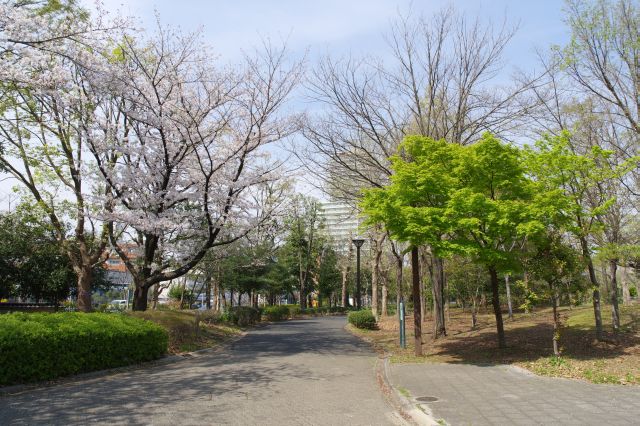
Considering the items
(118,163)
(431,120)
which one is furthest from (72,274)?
(431,120)

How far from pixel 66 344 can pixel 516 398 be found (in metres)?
8.35

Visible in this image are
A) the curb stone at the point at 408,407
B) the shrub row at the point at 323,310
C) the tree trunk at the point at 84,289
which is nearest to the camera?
the curb stone at the point at 408,407

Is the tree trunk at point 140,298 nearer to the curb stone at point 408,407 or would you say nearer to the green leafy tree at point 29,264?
the green leafy tree at point 29,264

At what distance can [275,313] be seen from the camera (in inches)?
1346

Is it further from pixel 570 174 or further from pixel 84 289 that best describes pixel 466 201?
pixel 84 289

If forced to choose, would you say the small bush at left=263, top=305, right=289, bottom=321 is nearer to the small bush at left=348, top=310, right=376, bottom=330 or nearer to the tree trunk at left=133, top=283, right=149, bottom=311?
the small bush at left=348, top=310, right=376, bottom=330

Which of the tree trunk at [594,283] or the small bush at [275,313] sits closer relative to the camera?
the tree trunk at [594,283]

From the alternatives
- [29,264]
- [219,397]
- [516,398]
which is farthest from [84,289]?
[516,398]

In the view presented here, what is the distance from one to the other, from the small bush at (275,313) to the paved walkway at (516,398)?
2445cm

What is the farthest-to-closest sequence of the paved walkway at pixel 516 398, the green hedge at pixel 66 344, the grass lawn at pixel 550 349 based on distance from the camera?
the grass lawn at pixel 550 349 < the green hedge at pixel 66 344 < the paved walkway at pixel 516 398

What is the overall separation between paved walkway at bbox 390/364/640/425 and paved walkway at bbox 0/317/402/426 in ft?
2.98

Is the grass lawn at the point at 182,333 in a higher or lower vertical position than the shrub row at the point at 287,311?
higher

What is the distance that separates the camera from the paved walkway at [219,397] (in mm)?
6273

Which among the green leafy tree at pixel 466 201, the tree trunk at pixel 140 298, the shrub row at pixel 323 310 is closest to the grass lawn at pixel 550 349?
the green leafy tree at pixel 466 201
